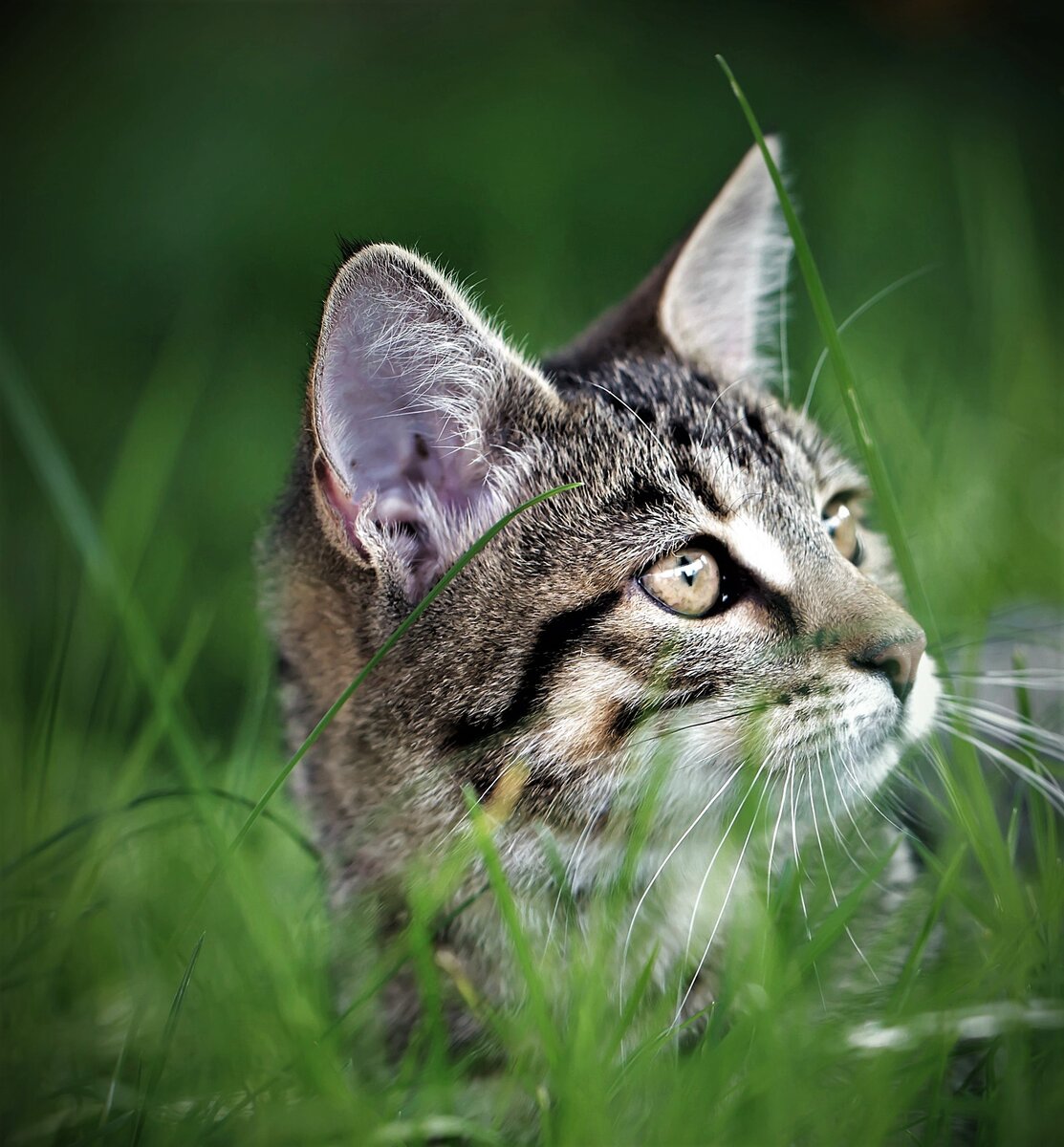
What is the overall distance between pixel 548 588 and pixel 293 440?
21.3 inches

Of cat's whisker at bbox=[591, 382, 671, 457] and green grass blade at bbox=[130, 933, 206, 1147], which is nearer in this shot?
green grass blade at bbox=[130, 933, 206, 1147]

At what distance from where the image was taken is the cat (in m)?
1.33

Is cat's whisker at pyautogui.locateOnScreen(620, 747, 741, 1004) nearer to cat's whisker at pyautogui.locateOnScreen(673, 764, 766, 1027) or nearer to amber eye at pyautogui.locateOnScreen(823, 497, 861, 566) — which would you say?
cat's whisker at pyautogui.locateOnScreen(673, 764, 766, 1027)

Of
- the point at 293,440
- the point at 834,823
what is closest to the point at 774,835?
the point at 834,823

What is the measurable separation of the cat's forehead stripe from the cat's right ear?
310 mm

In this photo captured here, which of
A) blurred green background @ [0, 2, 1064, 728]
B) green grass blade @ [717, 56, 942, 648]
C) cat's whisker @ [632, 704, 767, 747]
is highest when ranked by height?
blurred green background @ [0, 2, 1064, 728]

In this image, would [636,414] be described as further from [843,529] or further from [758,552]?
[843,529]

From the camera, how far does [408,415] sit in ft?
4.76

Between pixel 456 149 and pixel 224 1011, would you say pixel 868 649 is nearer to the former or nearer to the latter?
pixel 224 1011

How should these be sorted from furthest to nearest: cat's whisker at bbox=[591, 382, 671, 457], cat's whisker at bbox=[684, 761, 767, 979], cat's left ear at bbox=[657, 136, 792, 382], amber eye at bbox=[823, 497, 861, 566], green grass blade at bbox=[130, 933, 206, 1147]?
cat's left ear at bbox=[657, 136, 792, 382], amber eye at bbox=[823, 497, 861, 566], cat's whisker at bbox=[591, 382, 671, 457], cat's whisker at bbox=[684, 761, 767, 979], green grass blade at bbox=[130, 933, 206, 1147]

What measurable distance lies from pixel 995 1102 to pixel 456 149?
2.97 meters

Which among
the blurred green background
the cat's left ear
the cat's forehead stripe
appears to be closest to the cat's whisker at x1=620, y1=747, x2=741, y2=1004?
the cat's forehead stripe

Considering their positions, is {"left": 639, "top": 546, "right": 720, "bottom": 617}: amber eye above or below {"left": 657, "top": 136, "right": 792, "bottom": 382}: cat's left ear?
below

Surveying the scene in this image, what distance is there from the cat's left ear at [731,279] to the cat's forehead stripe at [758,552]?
432 mm
